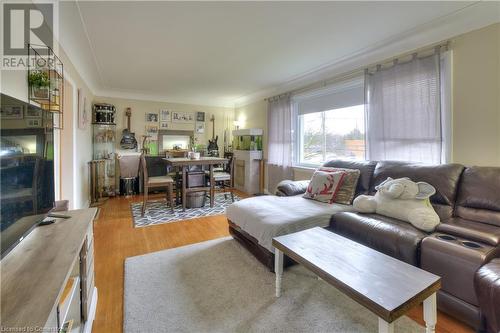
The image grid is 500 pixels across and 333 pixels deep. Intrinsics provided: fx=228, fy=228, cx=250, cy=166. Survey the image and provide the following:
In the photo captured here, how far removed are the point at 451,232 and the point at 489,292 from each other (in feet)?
1.81

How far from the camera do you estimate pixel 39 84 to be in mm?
1690

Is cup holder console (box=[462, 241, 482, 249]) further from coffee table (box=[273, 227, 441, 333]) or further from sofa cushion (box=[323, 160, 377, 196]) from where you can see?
sofa cushion (box=[323, 160, 377, 196])

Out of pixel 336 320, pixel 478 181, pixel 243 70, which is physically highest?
pixel 243 70

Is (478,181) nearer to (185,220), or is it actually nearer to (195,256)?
(195,256)

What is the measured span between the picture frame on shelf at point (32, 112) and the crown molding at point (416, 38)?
3.22 metres

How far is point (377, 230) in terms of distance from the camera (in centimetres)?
184

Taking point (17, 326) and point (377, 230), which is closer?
point (17, 326)

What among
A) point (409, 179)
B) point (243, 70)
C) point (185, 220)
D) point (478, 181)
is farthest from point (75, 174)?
point (478, 181)

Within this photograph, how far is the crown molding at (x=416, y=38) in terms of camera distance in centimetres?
202

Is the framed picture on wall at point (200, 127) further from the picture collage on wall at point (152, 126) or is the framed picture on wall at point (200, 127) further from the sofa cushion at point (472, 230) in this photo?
the sofa cushion at point (472, 230)

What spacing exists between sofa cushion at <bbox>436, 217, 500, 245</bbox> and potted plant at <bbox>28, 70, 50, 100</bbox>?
318 centimetres

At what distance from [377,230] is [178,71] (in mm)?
3605

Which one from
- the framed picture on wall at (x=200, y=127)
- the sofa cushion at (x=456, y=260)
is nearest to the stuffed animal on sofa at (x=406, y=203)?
the sofa cushion at (x=456, y=260)

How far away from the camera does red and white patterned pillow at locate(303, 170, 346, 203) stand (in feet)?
8.59
